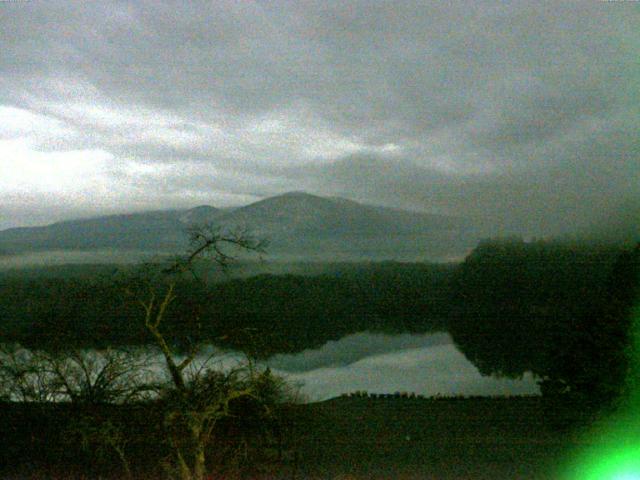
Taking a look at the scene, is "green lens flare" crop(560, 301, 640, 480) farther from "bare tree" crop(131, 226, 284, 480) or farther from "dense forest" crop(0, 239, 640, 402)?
"bare tree" crop(131, 226, 284, 480)

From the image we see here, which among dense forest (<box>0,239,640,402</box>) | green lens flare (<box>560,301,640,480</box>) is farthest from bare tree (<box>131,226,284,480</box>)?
green lens flare (<box>560,301,640,480</box>)

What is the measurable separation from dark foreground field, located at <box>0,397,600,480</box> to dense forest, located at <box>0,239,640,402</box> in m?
1.43

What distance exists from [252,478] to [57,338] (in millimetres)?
4599

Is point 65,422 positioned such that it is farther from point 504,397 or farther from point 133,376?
point 504,397

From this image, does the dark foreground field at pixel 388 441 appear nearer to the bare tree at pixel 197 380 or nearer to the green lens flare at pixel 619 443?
the green lens flare at pixel 619 443

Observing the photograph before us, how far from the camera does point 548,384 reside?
44.2 feet

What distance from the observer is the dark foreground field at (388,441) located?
10.3 metres

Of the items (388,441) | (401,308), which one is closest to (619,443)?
(388,441)

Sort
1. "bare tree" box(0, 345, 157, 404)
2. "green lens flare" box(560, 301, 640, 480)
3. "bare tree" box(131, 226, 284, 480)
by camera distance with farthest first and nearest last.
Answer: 1. "green lens flare" box(560, 301, 640, 480)
2. "bare tree" box(0, 345, 157, 404)
3. "bare tree" box(131, 226, 284, 480)

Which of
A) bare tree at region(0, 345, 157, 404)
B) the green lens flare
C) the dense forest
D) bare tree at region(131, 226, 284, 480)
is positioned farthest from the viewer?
the green lens flare

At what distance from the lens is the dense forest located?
948 centimetres

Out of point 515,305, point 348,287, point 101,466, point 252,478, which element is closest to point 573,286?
point 515,305

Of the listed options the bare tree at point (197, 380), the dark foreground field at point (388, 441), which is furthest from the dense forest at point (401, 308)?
the dark foreground field at point (388, 441)

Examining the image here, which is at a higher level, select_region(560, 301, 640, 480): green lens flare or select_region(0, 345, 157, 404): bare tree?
select_region(0, 345, 157, 404): bare tree
